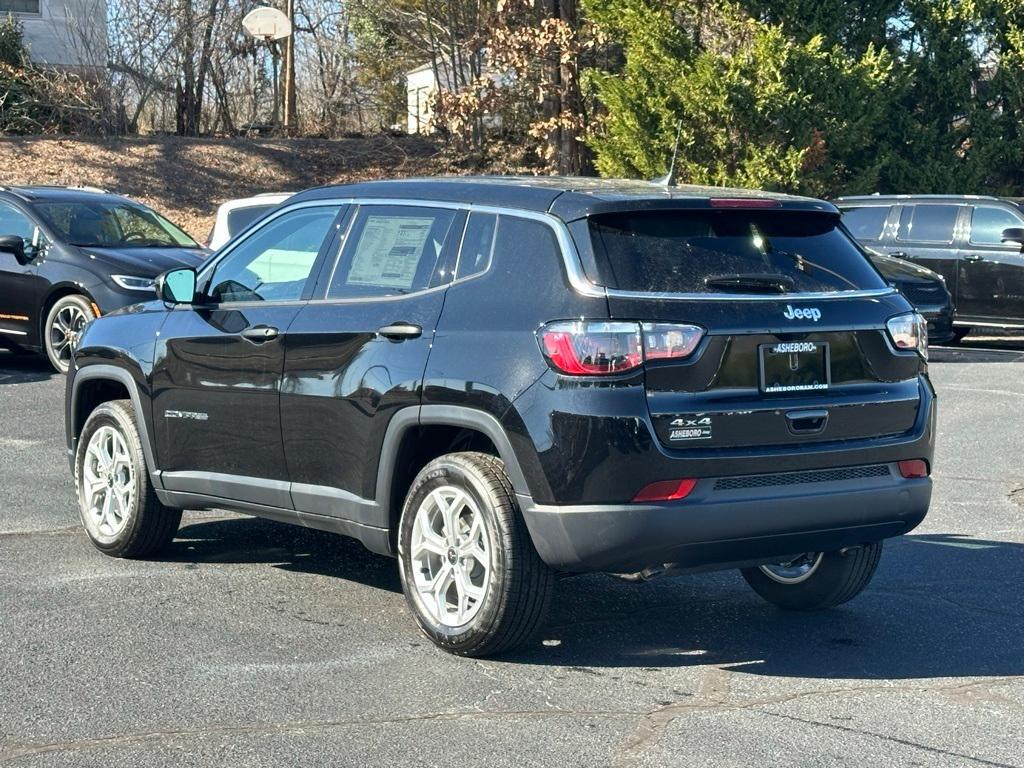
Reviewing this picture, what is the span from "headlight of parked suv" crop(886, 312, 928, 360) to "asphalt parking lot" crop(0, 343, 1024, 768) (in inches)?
47.2

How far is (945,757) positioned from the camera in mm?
4738

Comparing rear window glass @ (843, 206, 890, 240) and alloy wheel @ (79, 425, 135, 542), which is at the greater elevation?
rear window glass @ (843, 206, 890, 240)

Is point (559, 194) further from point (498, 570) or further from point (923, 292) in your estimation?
point (923, 292)

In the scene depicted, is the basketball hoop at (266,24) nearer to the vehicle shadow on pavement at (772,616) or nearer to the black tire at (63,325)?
the black tire at (63,325)

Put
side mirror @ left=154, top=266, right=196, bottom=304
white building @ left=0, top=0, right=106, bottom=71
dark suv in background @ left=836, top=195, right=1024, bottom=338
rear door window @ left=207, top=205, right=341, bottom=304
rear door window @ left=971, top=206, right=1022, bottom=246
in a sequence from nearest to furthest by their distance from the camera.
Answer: rear door window @ left=207, top=205, right=341, bottom=304
side mirror @ left=154, top=266, right=196, bottom=304
dark suv in background @ left=836, top=195, right=1024, bottom=338
rear door window @ left=971, top=206, right=1022, bottom=246
white building @ left=0, top=0, right=106, bottom=71

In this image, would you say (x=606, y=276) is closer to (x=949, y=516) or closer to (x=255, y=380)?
(x=255, y=380)

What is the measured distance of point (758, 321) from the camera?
547cm

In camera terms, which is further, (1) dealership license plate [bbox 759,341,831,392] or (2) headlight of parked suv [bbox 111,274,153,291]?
(2) headlight of parked suv [bbox 111,274,153,291]

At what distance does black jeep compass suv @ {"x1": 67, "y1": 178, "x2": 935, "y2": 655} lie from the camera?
5.29 metres

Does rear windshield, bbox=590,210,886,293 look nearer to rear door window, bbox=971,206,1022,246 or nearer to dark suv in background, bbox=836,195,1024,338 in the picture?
dark suv in background, bbox=836,195,1024,338

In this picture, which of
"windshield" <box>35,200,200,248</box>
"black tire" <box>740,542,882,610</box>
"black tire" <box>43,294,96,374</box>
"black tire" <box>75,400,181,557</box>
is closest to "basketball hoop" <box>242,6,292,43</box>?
"windshield" <box>35,200,200,248</box>

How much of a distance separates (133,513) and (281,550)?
0.81m

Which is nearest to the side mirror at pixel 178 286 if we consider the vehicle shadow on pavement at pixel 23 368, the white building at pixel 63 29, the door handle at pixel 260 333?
the door handle at pixel 260 333

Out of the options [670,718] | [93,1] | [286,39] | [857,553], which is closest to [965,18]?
[286,39]
